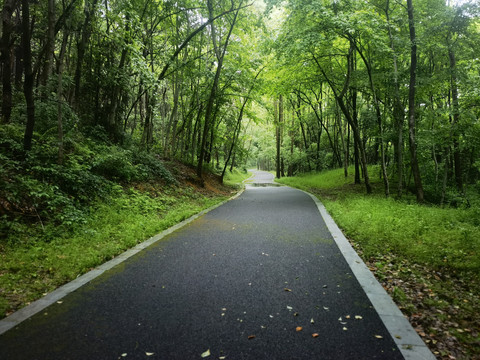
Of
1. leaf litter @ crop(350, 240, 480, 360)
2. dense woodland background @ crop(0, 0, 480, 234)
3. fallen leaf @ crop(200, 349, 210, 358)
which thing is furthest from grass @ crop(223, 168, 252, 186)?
fallen leaf @ crop(200, 349, 210, 358)

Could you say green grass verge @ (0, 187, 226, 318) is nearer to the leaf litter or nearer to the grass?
the leaf litter

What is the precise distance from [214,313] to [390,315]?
1837mm

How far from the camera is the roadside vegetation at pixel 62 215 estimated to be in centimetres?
360

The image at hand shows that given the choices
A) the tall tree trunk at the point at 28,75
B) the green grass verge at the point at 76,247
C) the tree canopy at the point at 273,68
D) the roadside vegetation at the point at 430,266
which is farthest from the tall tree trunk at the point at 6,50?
the roadside vegetation at the point at 430,266

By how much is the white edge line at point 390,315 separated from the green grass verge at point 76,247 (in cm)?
388

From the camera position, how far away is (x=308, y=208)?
9297mm

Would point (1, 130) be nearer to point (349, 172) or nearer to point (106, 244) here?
point (106, 244)

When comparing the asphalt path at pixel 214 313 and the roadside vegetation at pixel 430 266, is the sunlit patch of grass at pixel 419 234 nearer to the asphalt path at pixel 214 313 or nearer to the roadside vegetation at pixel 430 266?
the roadside vegetation at pixel 430 266

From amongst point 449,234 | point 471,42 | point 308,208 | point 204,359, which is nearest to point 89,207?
point 204,359

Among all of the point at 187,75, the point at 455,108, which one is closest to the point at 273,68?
the point at 187,75

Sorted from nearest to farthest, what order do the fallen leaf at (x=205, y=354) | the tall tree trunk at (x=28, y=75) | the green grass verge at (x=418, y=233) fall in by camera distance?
the fallen leaf at (x=205, y=354)
the green grass verge at (x=418, y=233)
the tall tree trunk at (x=28, y=75)

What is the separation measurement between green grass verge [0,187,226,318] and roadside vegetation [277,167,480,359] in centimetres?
428

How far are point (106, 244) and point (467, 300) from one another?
213 inches

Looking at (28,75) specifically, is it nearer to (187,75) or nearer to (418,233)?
(418,233)
